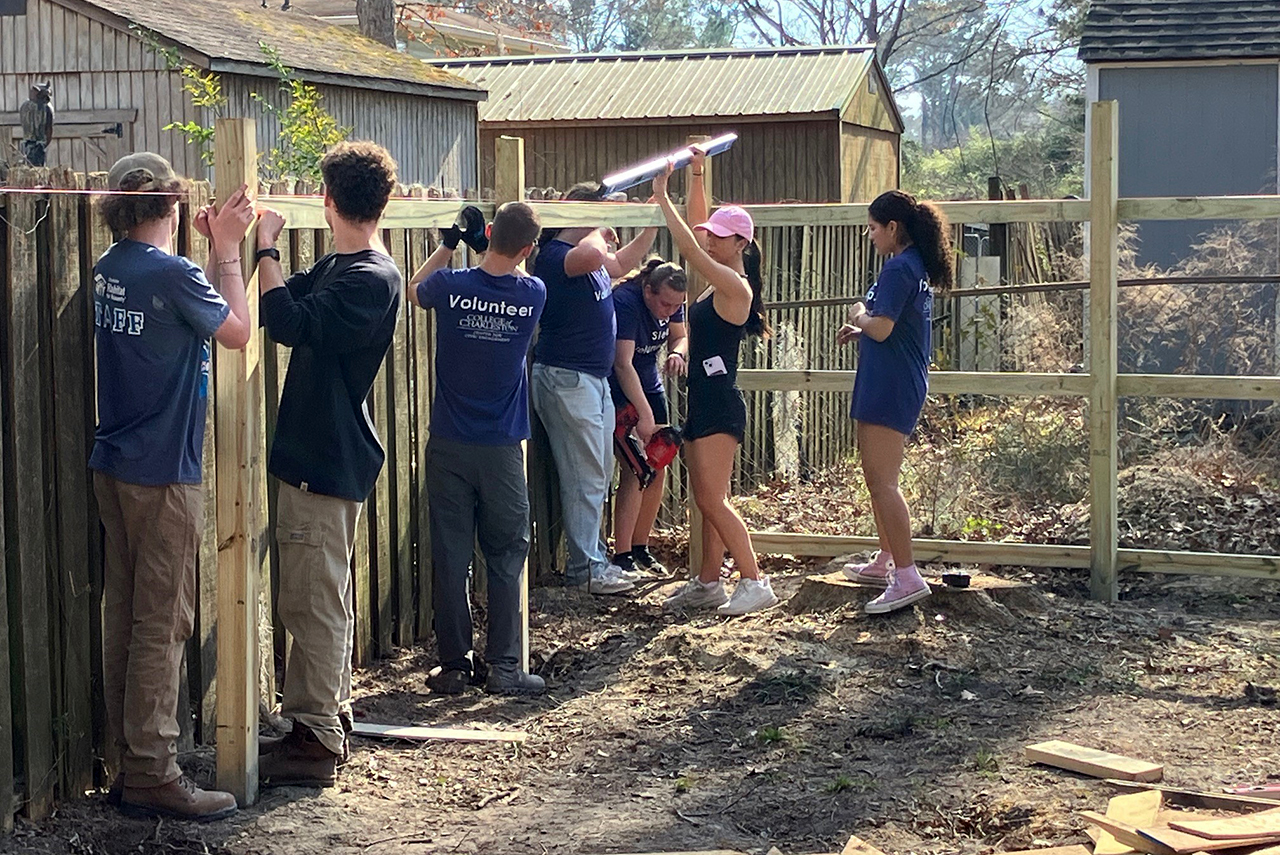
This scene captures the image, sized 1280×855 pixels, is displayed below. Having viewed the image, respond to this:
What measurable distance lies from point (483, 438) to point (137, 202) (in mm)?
2001

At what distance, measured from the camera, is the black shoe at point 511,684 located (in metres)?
6.22

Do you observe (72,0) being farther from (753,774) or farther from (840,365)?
(753,774)

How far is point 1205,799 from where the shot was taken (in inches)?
186

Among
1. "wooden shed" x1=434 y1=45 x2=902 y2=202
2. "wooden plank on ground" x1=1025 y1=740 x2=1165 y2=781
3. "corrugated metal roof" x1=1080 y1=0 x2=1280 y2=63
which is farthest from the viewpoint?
"wooden shed" x1=434 y1=45 x2=902 y2=202

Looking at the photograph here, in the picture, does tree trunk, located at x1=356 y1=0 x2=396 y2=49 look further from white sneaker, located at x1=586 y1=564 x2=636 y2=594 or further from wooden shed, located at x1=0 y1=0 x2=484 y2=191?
white sneaker, located at x1=586 y1=564 x2=636 y2=594

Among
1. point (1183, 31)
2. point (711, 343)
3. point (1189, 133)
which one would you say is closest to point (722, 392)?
point (711, 343)

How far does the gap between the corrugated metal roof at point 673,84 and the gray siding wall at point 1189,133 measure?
19.3ft

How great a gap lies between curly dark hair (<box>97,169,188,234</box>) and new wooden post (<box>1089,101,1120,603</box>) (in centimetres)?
479

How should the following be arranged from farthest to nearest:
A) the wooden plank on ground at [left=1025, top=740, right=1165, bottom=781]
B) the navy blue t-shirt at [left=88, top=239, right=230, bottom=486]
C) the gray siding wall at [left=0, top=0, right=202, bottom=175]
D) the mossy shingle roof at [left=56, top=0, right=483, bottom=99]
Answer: the gray siding wall at [left=0, top=0, right=202, bottom=175] → the mossy shingle roof at [left=56, top=0, right=483, bottom=99] → the wooden plank on ground at [left=1025, top=740, right=1165, bottom=781] → the navy blue t-shirt at [left=88, top=239, right=230, bottom=486]

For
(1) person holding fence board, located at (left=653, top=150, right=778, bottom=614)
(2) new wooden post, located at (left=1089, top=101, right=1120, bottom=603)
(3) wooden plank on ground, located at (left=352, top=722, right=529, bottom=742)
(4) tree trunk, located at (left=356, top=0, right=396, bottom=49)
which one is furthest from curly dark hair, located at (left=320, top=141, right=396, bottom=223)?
(4) tree trunk, located at (left=356, top=0, right=396, bottom=49)

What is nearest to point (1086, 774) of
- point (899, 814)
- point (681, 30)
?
point (899, 814)

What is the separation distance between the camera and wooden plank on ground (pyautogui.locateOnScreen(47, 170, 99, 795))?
4.63m

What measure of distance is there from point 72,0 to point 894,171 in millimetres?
13172

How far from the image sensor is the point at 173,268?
14.6ft
